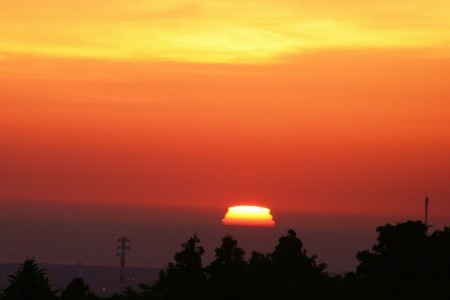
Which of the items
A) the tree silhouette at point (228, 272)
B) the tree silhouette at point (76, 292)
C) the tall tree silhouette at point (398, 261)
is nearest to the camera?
the tree silhouette at point (228, 272)

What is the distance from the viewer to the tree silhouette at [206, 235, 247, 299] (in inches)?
3234

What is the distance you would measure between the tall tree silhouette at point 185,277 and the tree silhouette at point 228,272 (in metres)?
0.59

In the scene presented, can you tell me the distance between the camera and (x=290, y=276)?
89250 mm

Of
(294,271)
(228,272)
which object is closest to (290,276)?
(228,272)

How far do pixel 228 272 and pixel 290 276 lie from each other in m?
4.72

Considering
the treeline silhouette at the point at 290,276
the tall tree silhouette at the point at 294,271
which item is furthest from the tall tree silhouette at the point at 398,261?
the tall tree silhouette at the point at 294,271

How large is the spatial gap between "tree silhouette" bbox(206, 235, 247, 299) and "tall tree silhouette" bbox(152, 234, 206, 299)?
591mm

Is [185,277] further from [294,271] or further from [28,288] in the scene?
[294,271]

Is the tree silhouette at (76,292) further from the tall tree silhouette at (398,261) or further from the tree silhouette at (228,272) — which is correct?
the tall tree silhouette at (398,261)

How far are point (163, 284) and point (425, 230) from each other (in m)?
16.8

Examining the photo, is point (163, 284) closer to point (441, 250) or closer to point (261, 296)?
point (261, 296)

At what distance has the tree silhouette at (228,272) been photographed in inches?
3234

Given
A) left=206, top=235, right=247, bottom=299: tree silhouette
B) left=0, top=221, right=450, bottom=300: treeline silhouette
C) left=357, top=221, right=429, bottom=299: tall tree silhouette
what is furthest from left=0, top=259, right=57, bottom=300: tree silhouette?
left=357, top=221, right=429, bottom=299: tall tree silhouette

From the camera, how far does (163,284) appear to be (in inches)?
3381
